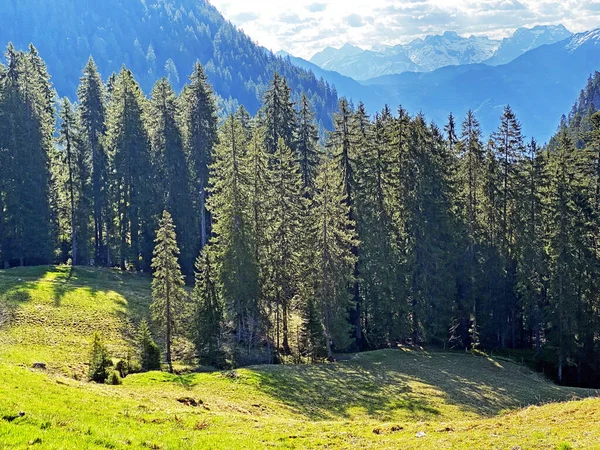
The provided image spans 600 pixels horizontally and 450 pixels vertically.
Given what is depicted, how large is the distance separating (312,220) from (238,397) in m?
19.7

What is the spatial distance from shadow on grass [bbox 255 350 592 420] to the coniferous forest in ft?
14.2

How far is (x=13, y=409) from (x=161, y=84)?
156 ft

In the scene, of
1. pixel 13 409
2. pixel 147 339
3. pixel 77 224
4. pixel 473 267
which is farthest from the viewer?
pixel 77 224

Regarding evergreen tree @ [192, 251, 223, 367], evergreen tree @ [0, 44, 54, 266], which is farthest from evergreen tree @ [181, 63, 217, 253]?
evergreen tree @ [192, 251, 223, 367]

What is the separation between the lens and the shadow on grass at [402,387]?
2848 centimetres

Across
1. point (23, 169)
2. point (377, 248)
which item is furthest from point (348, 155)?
point (23, 169)

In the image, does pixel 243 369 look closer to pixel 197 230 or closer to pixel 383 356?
pixel 383 356

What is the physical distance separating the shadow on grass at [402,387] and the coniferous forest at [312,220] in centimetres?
432

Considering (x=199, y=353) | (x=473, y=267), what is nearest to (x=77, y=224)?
(x=199, y=353)

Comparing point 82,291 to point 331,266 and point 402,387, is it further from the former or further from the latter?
point 402,387

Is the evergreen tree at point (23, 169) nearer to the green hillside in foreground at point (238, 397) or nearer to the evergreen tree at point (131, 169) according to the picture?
the green hillside in foreground at point (238, 397)

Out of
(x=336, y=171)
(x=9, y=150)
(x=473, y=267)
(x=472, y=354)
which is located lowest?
(x=472, y=354)

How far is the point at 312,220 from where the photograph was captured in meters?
44.0

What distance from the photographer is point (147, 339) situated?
32.9m
